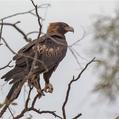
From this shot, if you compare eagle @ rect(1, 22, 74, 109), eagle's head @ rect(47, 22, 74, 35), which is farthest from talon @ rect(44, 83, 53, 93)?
eagle's head @ rect(47, 22, 74, 35)

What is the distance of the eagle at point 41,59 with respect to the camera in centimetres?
524

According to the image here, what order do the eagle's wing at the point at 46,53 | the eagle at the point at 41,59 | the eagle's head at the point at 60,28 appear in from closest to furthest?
1. the eagle at the point at 41,59
2. the eagle's wing at the point at 46,53
3. the eagle's head at the point at 60,28

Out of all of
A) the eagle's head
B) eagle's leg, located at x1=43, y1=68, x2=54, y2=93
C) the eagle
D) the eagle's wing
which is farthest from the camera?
the eagle's head

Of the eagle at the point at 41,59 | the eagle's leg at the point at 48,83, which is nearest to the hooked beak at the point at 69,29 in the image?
the eagle at the point at 41,59

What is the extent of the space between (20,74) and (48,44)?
1266 millimetres

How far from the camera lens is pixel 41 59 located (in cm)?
625

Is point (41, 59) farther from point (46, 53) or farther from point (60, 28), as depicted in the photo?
point (60, 28)

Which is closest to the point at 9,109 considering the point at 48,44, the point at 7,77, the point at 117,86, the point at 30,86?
the point at 30,86

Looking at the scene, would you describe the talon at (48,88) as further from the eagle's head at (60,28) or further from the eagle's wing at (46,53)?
the eagle's head at (60,28)

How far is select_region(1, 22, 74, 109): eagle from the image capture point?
5.24 m

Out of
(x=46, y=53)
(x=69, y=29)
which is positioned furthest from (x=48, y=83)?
(x=69, y=29)

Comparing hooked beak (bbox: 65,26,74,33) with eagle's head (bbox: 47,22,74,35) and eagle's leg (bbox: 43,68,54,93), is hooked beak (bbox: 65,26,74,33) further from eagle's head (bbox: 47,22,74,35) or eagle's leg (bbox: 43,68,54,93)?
eagle's leg (bbox: 43,68,54,93)

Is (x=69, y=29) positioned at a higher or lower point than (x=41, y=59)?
lower

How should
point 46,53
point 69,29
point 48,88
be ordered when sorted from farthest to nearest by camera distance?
1. point 69,29
2. point 46,53
3. point 48,88
